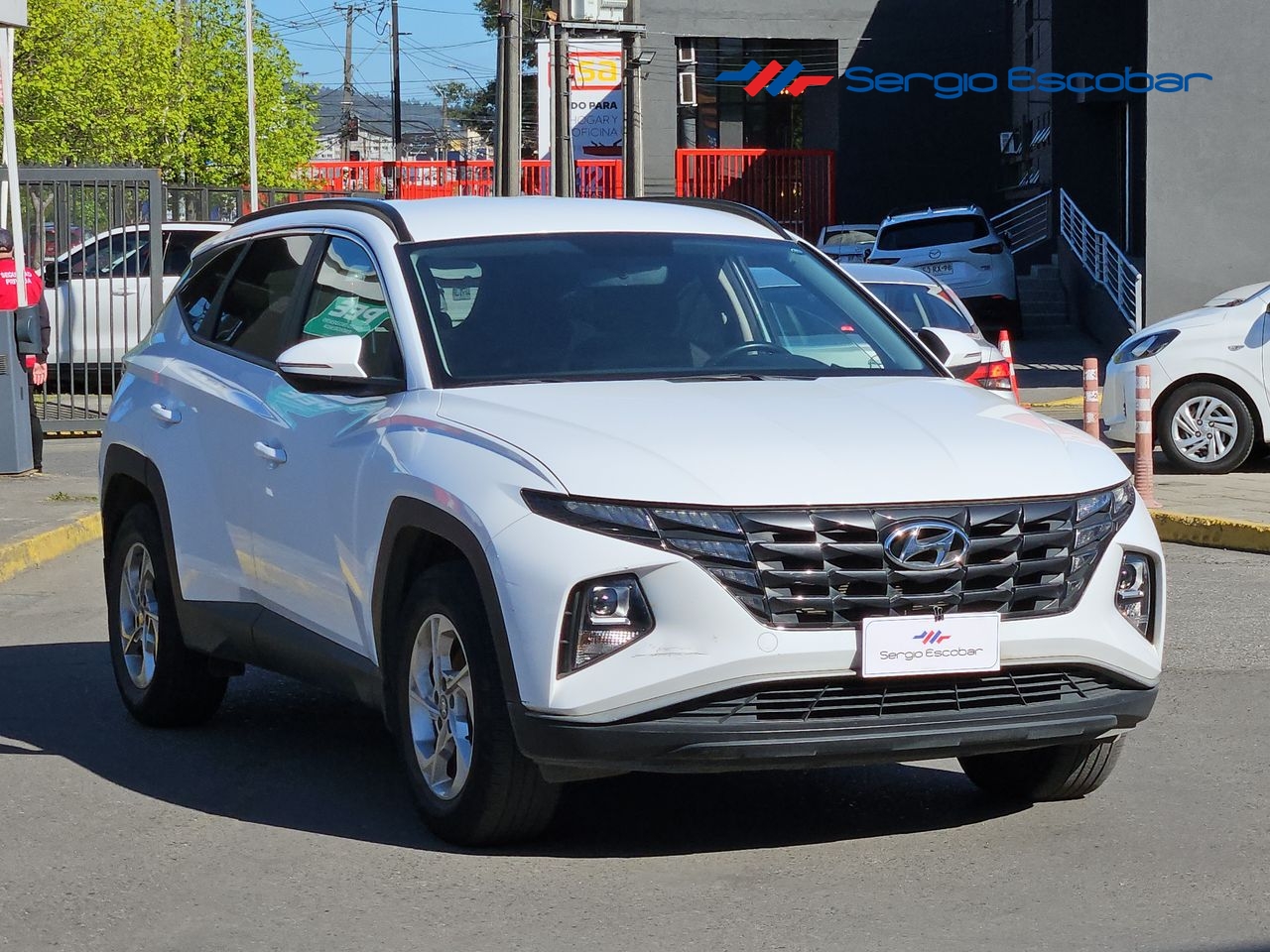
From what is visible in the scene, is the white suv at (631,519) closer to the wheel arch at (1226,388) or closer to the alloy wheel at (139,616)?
the alloy wheel at (139,616)

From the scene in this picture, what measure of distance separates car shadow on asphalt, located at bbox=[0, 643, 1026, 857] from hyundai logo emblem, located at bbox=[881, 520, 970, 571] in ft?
3.41

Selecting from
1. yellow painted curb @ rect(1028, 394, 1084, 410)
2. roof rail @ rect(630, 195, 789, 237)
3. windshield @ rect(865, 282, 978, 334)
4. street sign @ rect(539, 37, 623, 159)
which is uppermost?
street sign @ rect(539, 37, 623, 159)

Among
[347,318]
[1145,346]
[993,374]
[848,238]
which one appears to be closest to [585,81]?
[848,238]

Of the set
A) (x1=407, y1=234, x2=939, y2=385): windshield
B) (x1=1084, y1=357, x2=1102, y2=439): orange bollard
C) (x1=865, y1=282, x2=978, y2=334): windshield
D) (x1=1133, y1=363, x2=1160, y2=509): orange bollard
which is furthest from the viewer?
(x1=865, y1=282, x2=978, y2=334): windshield

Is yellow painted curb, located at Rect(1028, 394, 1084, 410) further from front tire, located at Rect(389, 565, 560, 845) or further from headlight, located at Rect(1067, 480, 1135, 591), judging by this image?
front tire, located at Rect(389, 565, 560, 845)

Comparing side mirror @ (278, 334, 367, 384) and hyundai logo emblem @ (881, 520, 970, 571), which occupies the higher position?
Result: side mirror @ (278, 334, 367, 384)

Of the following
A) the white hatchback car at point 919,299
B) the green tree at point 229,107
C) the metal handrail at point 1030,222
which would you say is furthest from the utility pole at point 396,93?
the white hatchback car at point 919,299

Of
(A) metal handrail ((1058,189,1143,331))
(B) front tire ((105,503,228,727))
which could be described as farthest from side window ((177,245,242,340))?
(A) metal handrail ((1058,189,1143,331))

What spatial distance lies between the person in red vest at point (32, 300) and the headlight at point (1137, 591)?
34.7 ft

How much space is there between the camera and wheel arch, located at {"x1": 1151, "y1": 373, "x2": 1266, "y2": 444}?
1455 cm

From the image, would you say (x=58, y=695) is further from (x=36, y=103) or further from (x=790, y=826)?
(x=36, y=103)

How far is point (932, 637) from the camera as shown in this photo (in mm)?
4867

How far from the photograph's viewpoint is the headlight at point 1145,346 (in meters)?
14.7

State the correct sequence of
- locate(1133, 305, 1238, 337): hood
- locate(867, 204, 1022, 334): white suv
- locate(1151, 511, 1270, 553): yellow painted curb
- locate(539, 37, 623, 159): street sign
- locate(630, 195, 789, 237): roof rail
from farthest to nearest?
1. locate(539, 37, 623, 159): street sign
2. locate(867, 204, 1022, 334): white suv
3. locate(1133, 305, 1238, 337): hood
4. locate(1151, 511, 1270, 553): yellow painted curb
5. locate(630, 195, 789, 237): roof rail
